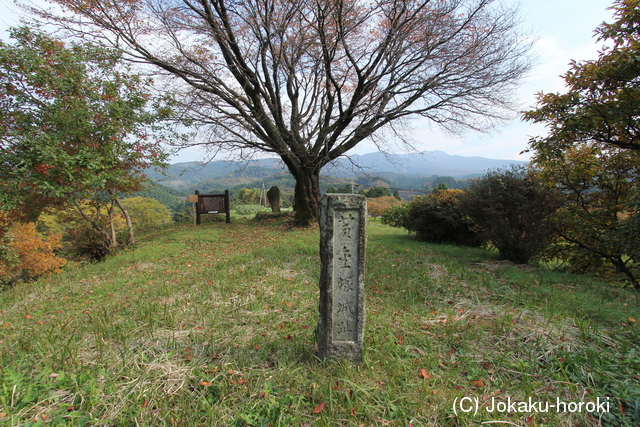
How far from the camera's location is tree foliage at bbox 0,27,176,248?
5.47 m

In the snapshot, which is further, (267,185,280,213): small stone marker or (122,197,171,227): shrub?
A: (122,197,171,227): shrub

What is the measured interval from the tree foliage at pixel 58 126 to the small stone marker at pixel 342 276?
6.02 metres

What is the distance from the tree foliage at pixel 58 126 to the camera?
547cm

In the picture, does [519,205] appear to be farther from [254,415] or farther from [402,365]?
[254,415]

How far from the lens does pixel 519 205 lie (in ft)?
18.8

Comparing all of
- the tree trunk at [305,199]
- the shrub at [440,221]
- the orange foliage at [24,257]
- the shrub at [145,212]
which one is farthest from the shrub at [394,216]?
the shrub at [145,212]

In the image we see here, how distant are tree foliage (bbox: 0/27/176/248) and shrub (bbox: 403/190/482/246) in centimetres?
801

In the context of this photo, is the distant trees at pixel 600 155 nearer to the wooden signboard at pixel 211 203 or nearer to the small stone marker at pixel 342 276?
the small stone marker at pixel 342 276

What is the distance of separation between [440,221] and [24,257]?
34.7 ft

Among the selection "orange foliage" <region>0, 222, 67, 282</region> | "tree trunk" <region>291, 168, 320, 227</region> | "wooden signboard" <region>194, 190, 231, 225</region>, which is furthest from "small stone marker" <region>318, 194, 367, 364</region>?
"wooden signboard" <region>194, 190, 231, 225</region>

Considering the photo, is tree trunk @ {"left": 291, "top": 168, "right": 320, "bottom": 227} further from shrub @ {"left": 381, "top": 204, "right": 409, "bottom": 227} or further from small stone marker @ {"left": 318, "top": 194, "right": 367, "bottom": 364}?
small stone marker @ {"left": 318, "top": 194, "right": 367, "bottom": 364}

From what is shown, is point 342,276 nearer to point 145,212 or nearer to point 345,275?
point 345,275

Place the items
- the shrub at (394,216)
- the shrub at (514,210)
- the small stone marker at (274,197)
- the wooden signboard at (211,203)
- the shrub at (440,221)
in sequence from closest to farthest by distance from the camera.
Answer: the shrub at (514,210) → the shrub at (440,221) → the wooden signboard at (211,203) → the shrub at (394,216) → the small stone marker at (274,197)

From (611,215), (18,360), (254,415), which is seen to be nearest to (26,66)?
(18,360)
